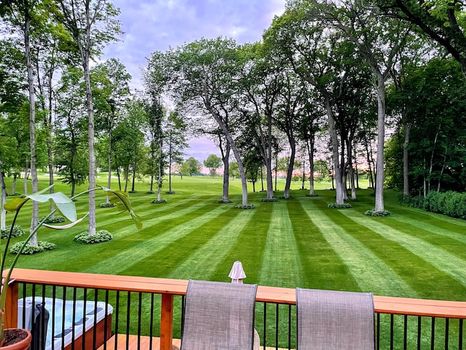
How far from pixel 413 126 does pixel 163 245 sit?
1607 centimetres

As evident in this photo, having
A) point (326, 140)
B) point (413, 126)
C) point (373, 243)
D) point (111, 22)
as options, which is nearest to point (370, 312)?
point (373, 243)

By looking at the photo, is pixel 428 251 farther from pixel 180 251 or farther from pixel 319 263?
pixel 180 251

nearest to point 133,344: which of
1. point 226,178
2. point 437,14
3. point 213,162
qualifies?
point 437,14

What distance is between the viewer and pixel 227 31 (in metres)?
17.8

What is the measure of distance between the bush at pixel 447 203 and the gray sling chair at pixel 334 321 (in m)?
13.6

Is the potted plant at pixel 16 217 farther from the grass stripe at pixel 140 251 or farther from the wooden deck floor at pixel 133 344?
the grass stripe at pixel 140 251

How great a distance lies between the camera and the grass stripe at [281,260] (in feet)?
20.3

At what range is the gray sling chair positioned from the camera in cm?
192

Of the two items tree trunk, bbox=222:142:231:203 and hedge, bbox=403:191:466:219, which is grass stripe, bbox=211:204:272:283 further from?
tree trunk, bbox=222:142:231:203

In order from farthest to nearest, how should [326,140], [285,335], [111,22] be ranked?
[326,140]
[111,22]
[285,335]

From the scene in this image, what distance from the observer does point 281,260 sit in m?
7.56

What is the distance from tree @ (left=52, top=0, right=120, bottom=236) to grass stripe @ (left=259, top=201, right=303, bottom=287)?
5147mm

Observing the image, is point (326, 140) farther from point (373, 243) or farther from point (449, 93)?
point (373, 243)

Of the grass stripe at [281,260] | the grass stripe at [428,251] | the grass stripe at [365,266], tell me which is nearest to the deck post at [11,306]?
the grass stripe at [281,260]
